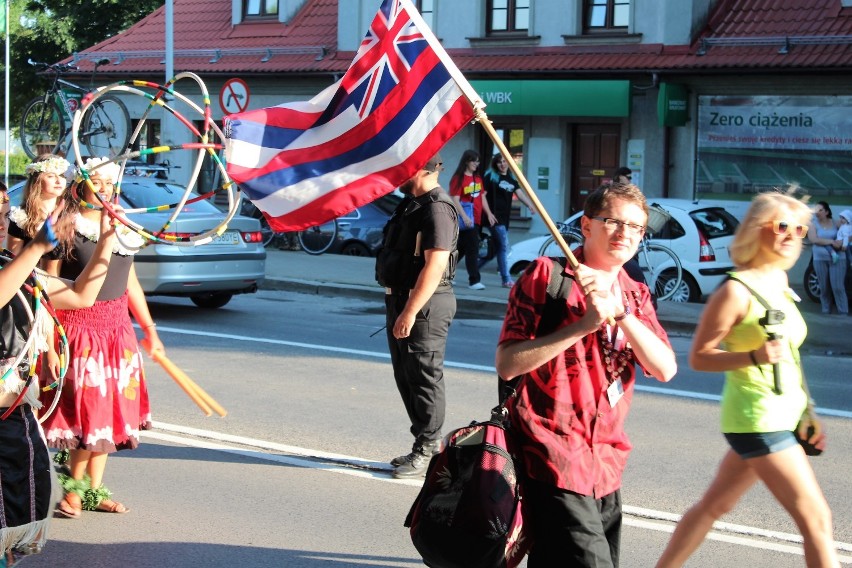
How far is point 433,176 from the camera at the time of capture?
663 centimetres

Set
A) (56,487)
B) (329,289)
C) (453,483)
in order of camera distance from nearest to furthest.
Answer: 1. (453,483)
2. (56,487)
3. (329,289)

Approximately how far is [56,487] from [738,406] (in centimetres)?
260

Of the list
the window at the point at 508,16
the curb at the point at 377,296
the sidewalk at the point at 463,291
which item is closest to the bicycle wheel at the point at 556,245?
the sidewalk at the point at 463,291

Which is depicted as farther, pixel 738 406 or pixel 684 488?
pixel 684 488

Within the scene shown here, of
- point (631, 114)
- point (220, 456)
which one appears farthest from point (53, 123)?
point (220, 456)

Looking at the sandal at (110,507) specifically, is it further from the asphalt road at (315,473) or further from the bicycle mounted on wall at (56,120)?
the bicycle mounted on wall at (56,120)

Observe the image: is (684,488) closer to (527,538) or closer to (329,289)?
(527,538)

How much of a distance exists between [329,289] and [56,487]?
41.7ft

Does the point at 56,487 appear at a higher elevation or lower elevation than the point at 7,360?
lower

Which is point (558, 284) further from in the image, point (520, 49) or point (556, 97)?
point (520, 49)

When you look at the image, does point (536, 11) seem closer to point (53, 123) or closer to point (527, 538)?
point (53, 123)

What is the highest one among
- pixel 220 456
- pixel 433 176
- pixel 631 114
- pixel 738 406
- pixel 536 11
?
pixel 536 11

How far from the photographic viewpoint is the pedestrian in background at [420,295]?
6.45m

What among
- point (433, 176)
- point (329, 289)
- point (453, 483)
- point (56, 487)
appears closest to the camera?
point (453, 483)
